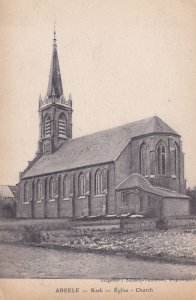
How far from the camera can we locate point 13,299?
156 inches

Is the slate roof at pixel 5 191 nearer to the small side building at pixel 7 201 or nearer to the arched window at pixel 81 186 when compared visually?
the small side building at pixel 7 201

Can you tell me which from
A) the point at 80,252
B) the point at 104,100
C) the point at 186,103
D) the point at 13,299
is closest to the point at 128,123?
the point at 104,100

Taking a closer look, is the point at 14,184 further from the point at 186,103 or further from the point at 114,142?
the point at 186,103

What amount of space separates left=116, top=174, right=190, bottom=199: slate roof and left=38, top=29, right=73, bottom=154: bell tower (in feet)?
2.82

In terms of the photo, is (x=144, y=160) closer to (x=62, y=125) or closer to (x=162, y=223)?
(x=162, y=223)

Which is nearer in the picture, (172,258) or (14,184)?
(172,258)

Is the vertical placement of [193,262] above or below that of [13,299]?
above

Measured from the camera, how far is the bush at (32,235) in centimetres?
456

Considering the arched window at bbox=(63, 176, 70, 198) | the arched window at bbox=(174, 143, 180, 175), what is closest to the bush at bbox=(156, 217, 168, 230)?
the arched window at bbox=(174, 143, 180, 175)

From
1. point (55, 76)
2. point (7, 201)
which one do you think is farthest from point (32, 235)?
point (55, 76)

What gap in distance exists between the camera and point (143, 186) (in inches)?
197

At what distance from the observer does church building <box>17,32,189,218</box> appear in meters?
4.75

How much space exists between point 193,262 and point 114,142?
1.91 m

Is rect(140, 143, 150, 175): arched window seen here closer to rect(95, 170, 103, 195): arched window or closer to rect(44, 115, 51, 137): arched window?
rect(95, 170, 103, 195): arched window
